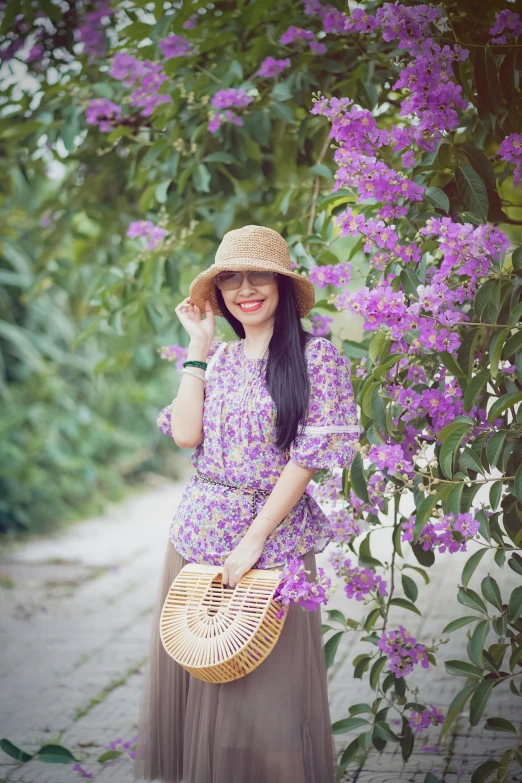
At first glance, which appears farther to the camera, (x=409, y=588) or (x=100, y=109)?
(x=100, y=109)

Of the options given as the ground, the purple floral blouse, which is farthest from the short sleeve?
the ground

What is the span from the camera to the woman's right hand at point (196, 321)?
2318 millimetres

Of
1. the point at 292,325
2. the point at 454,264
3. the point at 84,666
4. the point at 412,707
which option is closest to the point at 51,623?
the point at 84,666

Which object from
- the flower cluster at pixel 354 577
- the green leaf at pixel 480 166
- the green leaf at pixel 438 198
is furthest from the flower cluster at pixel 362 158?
the flower cluster at pixel 354 577

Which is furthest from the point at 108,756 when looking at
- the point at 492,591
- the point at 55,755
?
the point at 492,591

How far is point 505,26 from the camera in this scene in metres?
2.13

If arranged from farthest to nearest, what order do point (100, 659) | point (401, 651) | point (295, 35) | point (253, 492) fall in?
point (100, 659) → point (295, 35) → point (401, 651) → point (253, 492)

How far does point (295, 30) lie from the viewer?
274cm

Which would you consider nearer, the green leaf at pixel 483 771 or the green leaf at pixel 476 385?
the green leaf at pixel 476 385

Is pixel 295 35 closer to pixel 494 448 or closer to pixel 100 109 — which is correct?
pixel 100 109

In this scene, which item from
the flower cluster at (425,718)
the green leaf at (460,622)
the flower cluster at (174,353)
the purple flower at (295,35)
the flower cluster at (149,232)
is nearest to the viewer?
the green leaf at (460,622)

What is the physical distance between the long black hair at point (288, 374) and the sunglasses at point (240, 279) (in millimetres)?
89

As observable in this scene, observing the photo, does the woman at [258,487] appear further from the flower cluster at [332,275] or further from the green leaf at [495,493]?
the green leaf at [495,493]

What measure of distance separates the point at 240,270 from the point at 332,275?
418 mm
